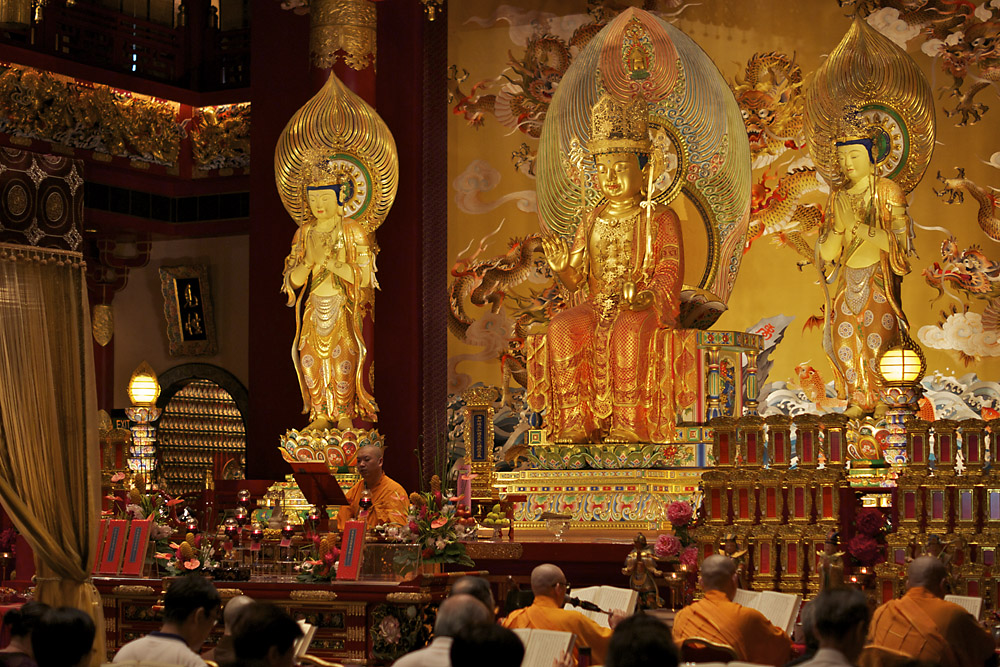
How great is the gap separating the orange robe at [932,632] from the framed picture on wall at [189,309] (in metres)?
9.57

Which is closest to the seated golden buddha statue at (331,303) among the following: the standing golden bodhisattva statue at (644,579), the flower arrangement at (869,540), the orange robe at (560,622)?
the standing golden bodhisattva statue at (644,579)

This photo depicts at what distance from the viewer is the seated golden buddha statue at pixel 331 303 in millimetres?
10484

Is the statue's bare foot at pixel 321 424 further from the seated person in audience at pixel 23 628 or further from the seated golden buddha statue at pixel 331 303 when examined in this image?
the seated person in audience at pixel 23 628

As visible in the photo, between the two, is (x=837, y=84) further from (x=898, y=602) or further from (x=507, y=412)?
(x=898, y=602)

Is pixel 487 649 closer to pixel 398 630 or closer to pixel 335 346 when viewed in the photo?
pixel 398 630

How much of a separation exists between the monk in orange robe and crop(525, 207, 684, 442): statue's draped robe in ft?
7.05

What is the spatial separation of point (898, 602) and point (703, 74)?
6.34 m

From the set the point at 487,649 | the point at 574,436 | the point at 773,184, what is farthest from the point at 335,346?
the point at 487,649

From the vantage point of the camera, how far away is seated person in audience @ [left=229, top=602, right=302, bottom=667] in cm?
330

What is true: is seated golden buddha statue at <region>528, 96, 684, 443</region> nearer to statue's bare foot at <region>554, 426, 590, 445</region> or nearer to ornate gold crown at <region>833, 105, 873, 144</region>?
statue's bare foot at <region>554, 426, 590, 445</region>

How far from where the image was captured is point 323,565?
6.94 metres

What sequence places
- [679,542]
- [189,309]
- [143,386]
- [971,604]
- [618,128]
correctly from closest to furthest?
[971,604] < [679,542] < [618,128] < [143,386] < [189,309]

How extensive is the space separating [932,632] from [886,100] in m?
6.06

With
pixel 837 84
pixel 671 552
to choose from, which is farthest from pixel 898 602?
pixel 837 84
